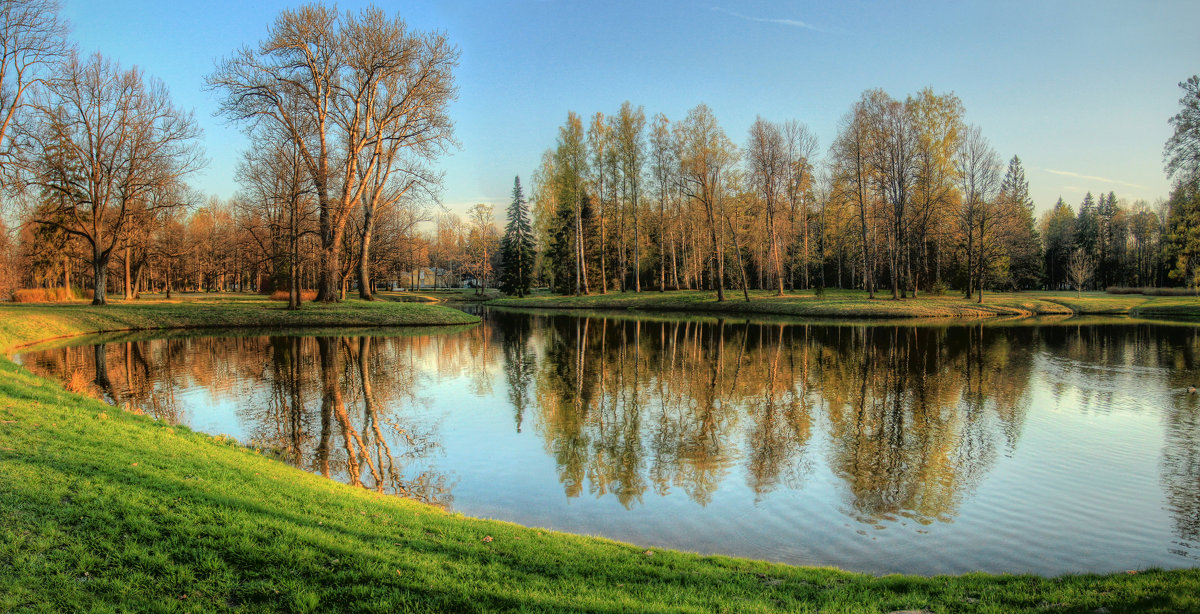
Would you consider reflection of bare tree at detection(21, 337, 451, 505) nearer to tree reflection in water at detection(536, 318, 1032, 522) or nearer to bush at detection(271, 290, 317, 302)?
tree reflection in water at detection(536, 318, 1032, 522)

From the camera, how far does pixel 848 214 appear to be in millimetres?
55688

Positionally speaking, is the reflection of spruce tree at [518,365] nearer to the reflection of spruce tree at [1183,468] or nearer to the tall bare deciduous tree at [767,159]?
the reflection of spruce tree at [1183,468]

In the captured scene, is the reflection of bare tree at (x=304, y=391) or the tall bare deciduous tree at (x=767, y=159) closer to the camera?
the reflection of bare tree at (x=304, y=391)

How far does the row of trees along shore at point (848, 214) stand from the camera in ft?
138

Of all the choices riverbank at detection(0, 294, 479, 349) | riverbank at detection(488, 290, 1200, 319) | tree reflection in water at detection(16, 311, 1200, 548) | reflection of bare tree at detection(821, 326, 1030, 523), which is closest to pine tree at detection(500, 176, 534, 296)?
riverbank at detection(488, 290, 1200, 319)

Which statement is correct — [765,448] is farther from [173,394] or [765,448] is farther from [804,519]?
[173,394]

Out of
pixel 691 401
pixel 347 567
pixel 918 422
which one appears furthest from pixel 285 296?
pixel 347 567

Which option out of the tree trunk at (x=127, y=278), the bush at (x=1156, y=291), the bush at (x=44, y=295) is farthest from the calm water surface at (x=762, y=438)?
the bush at (x=1156, y=291)

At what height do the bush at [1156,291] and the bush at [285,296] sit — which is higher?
the bush at [285,296]

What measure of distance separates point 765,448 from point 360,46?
31455 mm

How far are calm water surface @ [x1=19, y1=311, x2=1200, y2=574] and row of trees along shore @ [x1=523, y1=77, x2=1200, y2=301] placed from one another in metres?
23.9

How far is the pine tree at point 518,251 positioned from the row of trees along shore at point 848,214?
2182 millimetres

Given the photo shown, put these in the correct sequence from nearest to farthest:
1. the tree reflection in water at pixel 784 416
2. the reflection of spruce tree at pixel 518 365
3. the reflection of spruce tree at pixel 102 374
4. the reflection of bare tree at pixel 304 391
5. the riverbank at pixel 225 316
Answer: the tree reflection in water at pixel 784 416, the reflection of bare tree at pixel 304 391, the reflection of spruce tree at pixel 102 374, the reflection of spruce tree at pixel 518 365, the riverbank at pixel 225 316

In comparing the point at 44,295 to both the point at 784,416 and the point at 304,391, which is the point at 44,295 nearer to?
the point at 304,391
